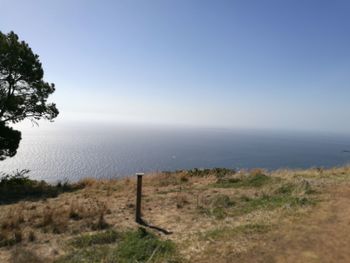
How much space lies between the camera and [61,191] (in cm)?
1527

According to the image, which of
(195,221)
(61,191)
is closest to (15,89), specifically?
(61,191)

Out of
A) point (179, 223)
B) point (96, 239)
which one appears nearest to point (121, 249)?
point (96, 239)

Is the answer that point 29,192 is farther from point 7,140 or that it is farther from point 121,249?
point 121,249

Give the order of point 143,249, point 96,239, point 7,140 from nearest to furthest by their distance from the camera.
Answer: point 143,249, point 96,239, point 7,140

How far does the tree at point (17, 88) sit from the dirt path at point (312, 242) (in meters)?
17.6

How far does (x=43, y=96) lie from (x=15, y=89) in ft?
5.82

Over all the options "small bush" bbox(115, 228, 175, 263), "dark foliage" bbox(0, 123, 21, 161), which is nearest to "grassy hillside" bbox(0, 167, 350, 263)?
"small bush" bbox(115, 228, 175, 263)

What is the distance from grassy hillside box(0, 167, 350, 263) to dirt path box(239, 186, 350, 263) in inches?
0.9

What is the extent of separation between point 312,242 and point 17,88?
19455 millimetres

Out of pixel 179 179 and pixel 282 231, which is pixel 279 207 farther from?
pixel 179 179

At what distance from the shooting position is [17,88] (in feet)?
61.9

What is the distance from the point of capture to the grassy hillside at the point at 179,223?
6172mm

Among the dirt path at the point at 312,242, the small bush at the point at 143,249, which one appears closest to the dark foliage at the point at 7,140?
the small bush at the point at 143,249

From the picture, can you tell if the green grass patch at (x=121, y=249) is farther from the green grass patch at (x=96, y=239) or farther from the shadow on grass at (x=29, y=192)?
the shadow on grass at (x=29, y=192)
